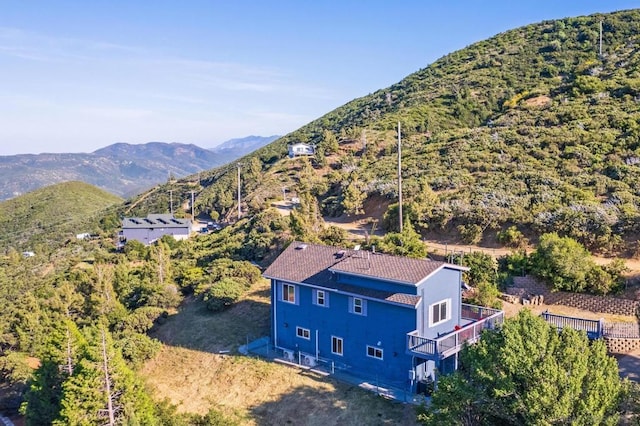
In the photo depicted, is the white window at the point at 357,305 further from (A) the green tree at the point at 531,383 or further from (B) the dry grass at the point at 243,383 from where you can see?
(A) the green tree at the point at 531,383

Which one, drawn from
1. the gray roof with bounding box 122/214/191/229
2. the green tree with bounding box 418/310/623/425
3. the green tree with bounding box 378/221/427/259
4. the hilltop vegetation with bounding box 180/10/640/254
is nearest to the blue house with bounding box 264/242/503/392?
the green tree with bounding box 418/310/623/425

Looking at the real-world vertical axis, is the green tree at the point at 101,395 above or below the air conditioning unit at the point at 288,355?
above

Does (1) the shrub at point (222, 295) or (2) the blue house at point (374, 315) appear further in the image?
(1) the shrub at point (222, 295)

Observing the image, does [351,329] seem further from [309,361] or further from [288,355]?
[288,355]

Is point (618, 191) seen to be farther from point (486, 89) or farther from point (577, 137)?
point (486, 89)

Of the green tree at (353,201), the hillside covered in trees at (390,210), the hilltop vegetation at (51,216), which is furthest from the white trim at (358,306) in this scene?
the hilltop vegetation at (51,216)

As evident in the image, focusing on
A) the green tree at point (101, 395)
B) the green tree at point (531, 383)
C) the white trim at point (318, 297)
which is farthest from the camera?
the white trim at point (318, 297)

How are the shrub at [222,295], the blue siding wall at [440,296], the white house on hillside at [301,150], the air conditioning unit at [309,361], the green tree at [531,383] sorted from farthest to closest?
the white house on hillside at [301,150]
the shrub at [222,295]
the air conditioning unit at [309,361]
the blue siding wall at [440,296]
the green tree at [531,383]

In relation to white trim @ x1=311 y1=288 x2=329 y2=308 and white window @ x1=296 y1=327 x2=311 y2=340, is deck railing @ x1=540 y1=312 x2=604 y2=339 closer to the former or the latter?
white trim @ x1=311 y1=288 x2=329 y2=308
